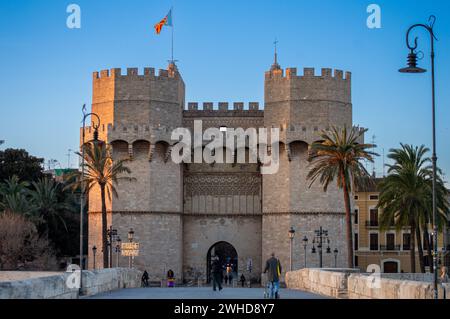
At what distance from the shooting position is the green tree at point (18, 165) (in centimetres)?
6319

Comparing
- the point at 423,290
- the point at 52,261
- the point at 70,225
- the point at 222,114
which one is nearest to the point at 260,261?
the point at 222,114

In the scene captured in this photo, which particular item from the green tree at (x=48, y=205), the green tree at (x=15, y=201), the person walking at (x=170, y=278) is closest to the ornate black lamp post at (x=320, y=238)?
the person walking at (x=170, y=278)

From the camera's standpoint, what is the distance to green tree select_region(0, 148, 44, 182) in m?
63.2

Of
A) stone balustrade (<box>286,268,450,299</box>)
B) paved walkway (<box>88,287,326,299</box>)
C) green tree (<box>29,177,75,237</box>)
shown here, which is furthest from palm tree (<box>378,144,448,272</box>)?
green tree (<box>29,177,75,237</box>)

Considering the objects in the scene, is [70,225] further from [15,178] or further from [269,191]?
[269,191]

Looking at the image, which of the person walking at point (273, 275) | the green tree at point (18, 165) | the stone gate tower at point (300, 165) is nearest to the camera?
the person walking at point (273, 275)

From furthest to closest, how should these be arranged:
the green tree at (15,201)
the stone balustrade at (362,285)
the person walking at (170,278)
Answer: the green tree at (15,201) → the person walking at (170,278) → the stone balustrade at (362,285)

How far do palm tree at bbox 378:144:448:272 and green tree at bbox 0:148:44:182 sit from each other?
27.7 metres

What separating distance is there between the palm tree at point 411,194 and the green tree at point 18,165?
27.7 m

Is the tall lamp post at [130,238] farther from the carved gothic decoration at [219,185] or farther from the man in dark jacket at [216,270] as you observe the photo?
the man in dark jacket at [216,270]

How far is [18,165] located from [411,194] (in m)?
29.9

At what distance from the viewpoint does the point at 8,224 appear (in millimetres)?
49656

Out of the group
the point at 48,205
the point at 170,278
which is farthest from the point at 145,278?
the point at 48,205
